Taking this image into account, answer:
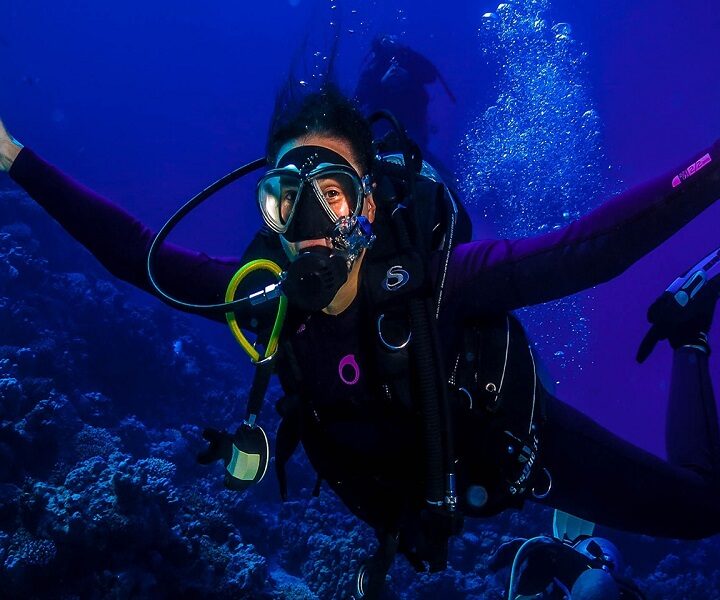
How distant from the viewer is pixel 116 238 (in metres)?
3.18

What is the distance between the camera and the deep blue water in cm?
3838

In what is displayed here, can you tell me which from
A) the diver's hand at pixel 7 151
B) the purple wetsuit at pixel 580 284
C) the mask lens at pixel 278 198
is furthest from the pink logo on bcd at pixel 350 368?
the diver's hand at pixel 7 151

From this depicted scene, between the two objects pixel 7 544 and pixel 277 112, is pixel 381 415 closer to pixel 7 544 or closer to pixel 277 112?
pixel 277 112

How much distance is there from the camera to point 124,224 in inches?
128

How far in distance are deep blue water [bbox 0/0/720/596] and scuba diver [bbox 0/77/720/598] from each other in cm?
112

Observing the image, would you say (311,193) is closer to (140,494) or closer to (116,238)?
(116,238)

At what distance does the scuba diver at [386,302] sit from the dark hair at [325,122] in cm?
1

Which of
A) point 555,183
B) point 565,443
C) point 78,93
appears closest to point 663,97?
point 555,183

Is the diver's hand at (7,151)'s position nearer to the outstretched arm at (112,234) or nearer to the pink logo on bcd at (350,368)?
the outstretched arm at (112,234)

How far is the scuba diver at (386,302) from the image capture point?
2326mm

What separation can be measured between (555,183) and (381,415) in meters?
31.4

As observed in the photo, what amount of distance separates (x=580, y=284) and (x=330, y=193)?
1334 millimetres

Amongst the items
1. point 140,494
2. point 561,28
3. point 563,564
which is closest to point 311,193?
point 563,564

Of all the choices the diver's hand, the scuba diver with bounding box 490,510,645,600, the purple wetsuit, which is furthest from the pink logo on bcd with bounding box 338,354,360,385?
the scuba diver with bounding box 490,510,645,600
